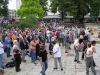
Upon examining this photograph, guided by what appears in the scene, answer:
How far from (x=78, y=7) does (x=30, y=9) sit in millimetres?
13099

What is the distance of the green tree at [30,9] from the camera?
4830 centimetres

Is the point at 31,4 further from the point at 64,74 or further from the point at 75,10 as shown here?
the point at 64,74

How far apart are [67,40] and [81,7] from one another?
1456 inches

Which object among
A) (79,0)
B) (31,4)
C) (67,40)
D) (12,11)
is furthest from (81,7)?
(67,40)

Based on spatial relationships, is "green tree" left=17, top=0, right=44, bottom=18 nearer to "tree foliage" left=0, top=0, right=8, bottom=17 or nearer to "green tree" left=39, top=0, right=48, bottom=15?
"tree foliage" left=0, top=0, right=8, bottom=17

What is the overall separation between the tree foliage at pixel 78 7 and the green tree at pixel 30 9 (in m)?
6.49

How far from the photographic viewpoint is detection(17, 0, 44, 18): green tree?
1902 inches

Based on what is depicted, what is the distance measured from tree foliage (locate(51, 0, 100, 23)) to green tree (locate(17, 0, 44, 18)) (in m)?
6.49

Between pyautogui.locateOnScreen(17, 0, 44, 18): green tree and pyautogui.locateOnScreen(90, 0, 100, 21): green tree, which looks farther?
pyautogui.locateOnScreen(90, 0, 100, 21): green tree

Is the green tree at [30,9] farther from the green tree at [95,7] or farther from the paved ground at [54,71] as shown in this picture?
the paved ground at [54,71]

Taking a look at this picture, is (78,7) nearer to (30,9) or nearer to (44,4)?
(30,9)

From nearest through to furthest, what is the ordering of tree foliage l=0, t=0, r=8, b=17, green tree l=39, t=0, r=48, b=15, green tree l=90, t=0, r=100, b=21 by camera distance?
1. green tree l=90, t=0, r=100, b=21
2. tree foliage l=0, t=0, r=8, b=17
3. green tree l=39, t=0, r=48, b=15

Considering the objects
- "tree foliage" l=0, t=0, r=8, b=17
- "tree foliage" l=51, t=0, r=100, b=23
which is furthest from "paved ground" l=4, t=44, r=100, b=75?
"tree foliage" l=0, t=0, r=8, b=17

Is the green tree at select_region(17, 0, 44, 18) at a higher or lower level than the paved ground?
higher
